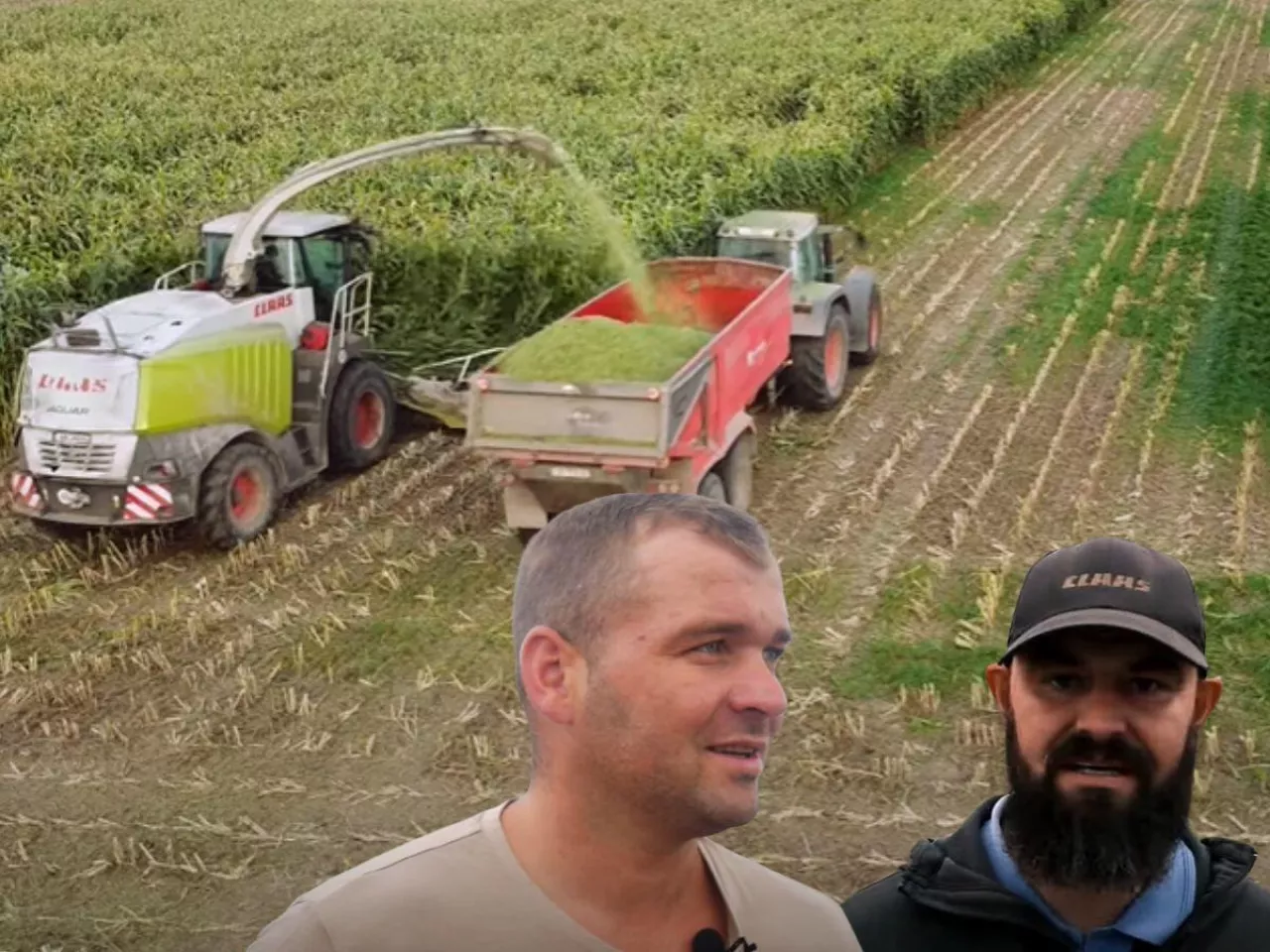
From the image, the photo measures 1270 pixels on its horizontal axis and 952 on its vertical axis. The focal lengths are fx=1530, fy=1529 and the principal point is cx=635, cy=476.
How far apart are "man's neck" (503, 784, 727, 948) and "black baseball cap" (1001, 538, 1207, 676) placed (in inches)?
37.7

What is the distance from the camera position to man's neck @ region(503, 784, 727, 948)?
6.07 ft

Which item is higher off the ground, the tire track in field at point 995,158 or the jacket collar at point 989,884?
the jacket collar at point 989,884

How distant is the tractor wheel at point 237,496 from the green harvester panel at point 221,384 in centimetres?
31

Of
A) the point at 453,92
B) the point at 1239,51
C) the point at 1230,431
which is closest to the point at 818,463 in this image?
the point at 1230,431

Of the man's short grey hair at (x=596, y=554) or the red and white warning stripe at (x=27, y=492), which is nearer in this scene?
the man's short grey hair at (x=596, y=554)

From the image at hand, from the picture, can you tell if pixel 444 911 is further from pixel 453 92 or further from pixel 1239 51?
A: pixel 1239 51

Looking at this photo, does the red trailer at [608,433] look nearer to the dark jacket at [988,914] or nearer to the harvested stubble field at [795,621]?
the harvested stubble field at [795,621]

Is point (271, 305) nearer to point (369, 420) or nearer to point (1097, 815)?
point (369, 420)

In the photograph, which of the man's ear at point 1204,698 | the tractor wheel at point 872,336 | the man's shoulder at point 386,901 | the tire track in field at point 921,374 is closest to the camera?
the man's shoulder at point 386,901

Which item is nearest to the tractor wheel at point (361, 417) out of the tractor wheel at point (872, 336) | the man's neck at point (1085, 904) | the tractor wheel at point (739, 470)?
the tractor wheel at point (739, 470)

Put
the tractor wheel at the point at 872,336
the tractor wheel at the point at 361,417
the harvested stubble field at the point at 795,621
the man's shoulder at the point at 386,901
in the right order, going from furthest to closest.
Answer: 1. the tractor wheel at the point at 872,336
2. the tractor wheel at the point at 361,417
3. the harvested stubble field at the point at 795,621
4. the man's shoulder at the point at 386,901

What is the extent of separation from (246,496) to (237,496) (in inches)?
4.0

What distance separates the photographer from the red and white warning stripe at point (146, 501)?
9.96m

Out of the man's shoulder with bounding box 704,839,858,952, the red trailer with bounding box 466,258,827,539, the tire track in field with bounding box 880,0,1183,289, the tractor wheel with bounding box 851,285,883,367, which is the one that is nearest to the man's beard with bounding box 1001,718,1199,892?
the man's shoulder with bounding box 704,839,858,952
